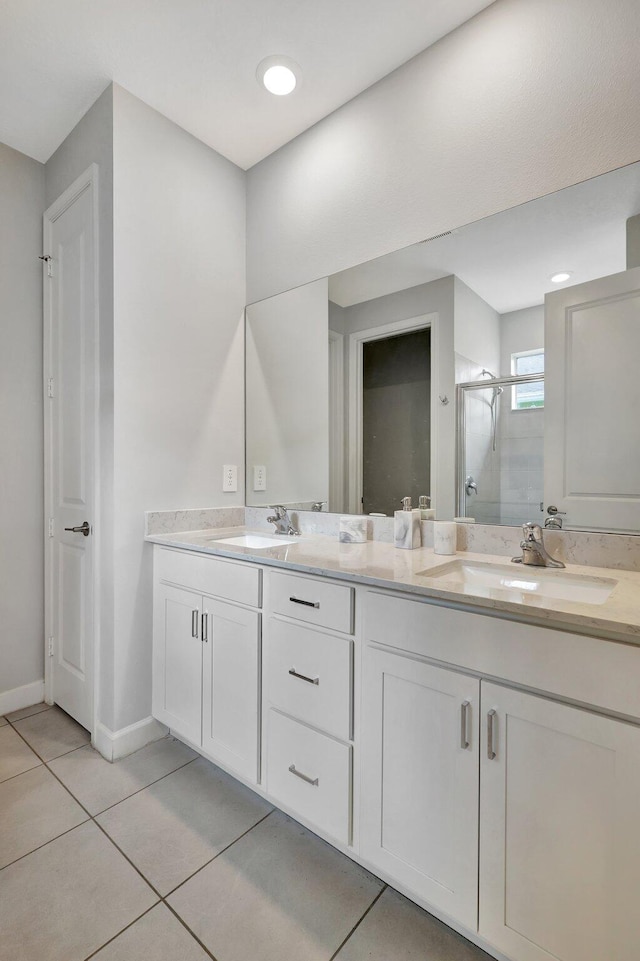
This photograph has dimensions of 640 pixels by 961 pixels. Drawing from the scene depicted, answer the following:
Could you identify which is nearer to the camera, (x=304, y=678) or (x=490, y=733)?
(x=490, y=733)

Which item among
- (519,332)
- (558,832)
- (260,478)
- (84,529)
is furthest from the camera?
(260,478)

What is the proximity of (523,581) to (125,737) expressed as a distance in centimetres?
171

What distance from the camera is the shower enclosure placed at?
150 centimetres

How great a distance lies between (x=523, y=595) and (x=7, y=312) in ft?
8.39

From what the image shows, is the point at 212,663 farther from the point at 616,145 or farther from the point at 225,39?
the point at 225,39

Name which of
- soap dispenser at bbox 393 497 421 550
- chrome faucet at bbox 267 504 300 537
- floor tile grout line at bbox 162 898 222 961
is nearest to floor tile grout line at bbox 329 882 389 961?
floor tile grout line at bbox 162 898 222 961

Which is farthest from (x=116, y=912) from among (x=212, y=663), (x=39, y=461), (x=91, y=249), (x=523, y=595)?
(x=91, y=249)

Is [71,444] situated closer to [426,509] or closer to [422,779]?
[426,509]

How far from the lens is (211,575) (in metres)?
1.71

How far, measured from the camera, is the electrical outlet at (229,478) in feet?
7.70

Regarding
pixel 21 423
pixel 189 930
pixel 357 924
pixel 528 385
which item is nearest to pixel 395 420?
pixel 528 385

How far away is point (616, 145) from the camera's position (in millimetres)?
1325

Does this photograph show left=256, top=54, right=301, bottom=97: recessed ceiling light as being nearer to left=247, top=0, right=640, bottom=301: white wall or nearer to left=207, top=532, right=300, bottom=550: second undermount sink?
left=247, top=0, right=640, bottom=301: white wall

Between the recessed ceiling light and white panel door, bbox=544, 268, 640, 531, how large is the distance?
4.46ft
